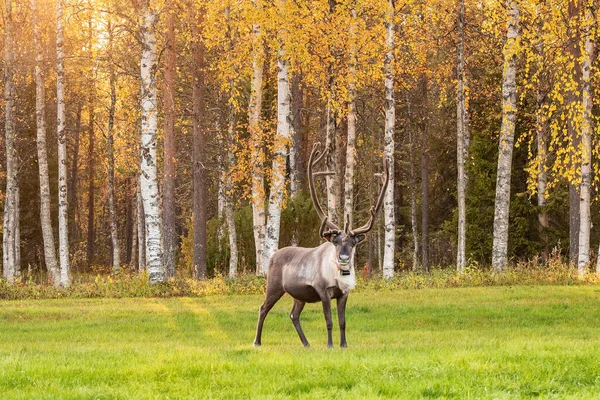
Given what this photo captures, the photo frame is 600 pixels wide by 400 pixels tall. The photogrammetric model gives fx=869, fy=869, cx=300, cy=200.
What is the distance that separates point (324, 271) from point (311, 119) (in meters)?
40.6

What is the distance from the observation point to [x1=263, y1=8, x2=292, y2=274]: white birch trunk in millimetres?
24078

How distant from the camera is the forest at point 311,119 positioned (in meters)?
23.7

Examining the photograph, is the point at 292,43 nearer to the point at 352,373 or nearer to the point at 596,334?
the point at 596,334

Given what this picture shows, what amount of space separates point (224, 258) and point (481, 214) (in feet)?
35.7

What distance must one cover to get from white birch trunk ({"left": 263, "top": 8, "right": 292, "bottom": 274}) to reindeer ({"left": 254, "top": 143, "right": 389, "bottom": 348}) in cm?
1043

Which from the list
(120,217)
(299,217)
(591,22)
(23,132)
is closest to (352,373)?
(591,22)

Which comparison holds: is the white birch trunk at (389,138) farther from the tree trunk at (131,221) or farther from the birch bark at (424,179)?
the tree trunk at (131,221)

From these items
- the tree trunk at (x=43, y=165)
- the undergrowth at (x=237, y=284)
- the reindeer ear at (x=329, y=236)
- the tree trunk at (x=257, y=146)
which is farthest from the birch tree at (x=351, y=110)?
the reindeer ear at (x=329, y=236)

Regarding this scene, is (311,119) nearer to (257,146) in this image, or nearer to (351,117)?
(351,117)

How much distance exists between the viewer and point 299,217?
32.1 meters

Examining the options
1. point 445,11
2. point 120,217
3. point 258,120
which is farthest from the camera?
point 120,217

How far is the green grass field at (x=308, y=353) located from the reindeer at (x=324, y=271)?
68 centimetres

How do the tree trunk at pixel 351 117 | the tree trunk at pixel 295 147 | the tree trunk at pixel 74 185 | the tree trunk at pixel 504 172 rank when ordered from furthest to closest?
the tree trunk at pixel 74 185 < the tree trunk at pixel 295 147 < the tree trunk at pixel 351 117 < the tree trunk at pixel 504 172

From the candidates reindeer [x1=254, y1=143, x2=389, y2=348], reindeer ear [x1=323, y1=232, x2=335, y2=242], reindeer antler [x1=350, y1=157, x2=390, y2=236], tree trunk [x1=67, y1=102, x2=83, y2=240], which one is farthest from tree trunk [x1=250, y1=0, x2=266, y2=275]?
tree trunk [x1=67, y1=102, x2=83, y2=240]
